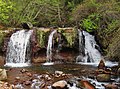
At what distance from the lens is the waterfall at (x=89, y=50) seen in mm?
18250

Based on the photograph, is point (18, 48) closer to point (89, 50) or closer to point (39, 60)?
point (39, 60)

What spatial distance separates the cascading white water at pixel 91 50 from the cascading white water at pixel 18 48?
3877 mm

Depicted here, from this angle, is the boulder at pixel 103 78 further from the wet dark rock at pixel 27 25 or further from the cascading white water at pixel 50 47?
the wet dark rock at pixel 27 25

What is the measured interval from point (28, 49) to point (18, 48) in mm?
681

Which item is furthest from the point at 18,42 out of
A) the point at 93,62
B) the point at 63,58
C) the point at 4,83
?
the point at 4,83

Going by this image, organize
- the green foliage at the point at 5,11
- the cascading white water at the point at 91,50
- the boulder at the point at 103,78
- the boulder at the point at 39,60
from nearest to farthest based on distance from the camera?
1. the boulder at the point at 103,78
2. the boulder at the point at 39,60
3. the cascading white water at the point at 91,50
4. the green foliage at the point at 5,11

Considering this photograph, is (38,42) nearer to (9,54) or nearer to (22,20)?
(9,54)

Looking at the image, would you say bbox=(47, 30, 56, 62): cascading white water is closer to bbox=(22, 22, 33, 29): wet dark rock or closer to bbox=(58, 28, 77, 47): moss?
bbox=(58, 28, 77, 47): moss

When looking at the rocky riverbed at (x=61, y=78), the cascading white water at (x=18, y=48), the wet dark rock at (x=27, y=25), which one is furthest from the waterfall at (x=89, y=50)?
the wet dark rock at (x=27, y=25)

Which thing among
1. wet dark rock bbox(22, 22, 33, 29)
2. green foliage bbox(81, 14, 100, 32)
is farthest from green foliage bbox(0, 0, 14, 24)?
green foliage bbox(81, 14, 100, 32)

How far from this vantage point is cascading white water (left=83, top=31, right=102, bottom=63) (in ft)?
60.1

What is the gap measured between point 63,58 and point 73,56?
687 mm

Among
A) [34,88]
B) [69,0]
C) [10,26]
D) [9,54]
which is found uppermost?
[69,0]

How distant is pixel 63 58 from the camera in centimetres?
1828
